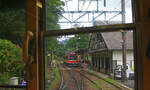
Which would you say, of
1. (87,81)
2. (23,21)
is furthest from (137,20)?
(23,21)

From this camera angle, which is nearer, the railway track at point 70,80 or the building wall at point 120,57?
the building wall at point 120,57

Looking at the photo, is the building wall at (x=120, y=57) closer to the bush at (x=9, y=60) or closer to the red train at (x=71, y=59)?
the red train at (x=71, y=59)

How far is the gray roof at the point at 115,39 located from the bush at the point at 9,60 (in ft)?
2.98

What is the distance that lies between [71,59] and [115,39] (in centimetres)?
45

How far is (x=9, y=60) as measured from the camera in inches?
67.5

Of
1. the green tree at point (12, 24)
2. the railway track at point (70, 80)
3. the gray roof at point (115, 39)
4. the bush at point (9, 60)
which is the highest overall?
the green tree at point (12, 24)

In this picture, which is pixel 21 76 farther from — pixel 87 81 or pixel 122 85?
pixel 122 85

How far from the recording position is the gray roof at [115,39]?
1.22 meters

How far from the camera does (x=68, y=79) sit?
1426mm

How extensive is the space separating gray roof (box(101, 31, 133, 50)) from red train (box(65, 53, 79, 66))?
0.32 metres

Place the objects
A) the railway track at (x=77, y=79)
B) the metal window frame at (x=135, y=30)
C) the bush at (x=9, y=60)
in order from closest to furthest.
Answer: the metal window frame at (x=135, y=30) < the railway track at (x=77, y=79) < the bush at (x=9, y=60)

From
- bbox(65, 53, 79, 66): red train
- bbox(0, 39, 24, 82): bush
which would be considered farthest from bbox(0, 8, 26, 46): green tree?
bbox(65, 53, 79, 66): red train

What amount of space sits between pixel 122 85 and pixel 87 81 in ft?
0.99

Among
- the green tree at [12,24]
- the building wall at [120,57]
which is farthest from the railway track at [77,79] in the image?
the green tree at [12,24]
